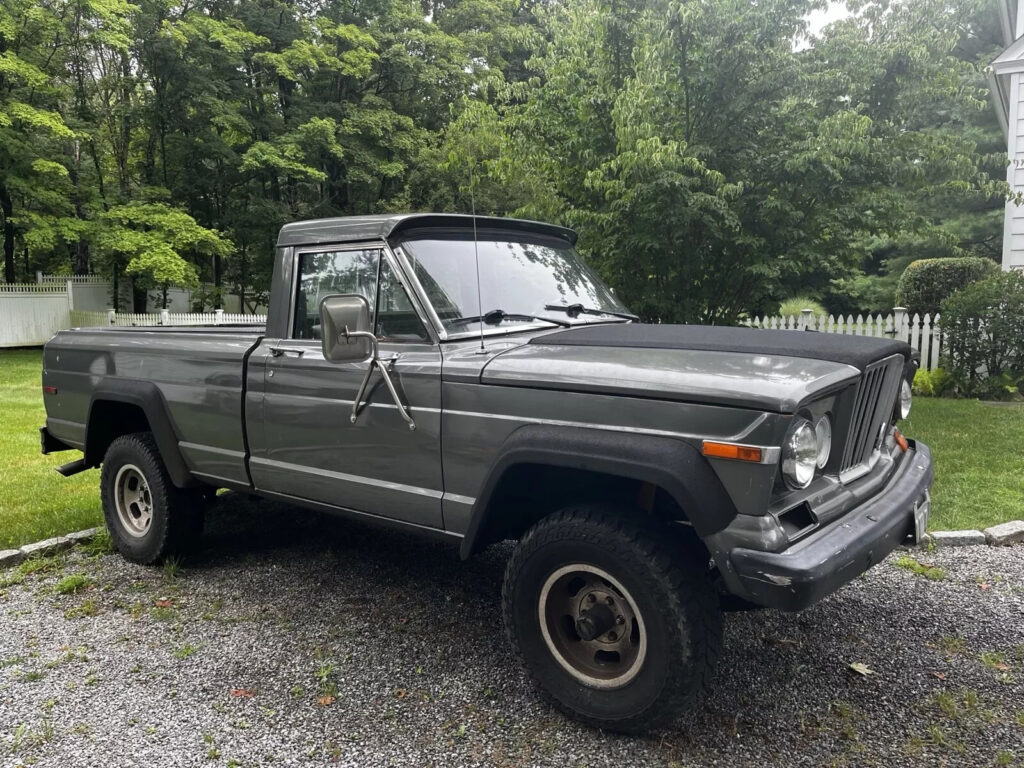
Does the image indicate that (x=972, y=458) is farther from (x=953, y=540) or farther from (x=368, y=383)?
(x=368, y=383)

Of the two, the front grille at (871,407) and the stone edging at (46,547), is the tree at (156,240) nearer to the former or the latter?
the stone edging at (46,547)

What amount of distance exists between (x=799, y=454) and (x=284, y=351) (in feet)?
8.45

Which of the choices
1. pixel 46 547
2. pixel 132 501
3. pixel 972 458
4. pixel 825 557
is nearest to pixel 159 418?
pixel 132 501

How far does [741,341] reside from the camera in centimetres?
324

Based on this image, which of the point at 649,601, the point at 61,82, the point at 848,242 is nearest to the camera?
the point at 649,601

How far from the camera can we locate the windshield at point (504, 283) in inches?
140

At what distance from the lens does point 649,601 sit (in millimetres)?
2711

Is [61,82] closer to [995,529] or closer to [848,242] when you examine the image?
[848,242]

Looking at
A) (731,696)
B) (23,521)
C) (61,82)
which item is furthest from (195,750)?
(61,82)

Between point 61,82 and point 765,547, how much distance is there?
24.9 metres

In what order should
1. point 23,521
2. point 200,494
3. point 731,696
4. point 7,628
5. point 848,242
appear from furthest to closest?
Answer: point 848,242 → point 23,521 → point 200,494 → point 7,628 → point 731,696

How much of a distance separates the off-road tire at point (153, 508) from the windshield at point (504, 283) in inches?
89.2

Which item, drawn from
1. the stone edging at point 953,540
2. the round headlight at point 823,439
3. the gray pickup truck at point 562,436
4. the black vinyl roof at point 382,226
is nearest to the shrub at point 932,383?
the stone edging at point 953,540

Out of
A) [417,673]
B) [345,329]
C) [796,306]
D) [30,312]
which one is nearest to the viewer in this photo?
[345,329]
